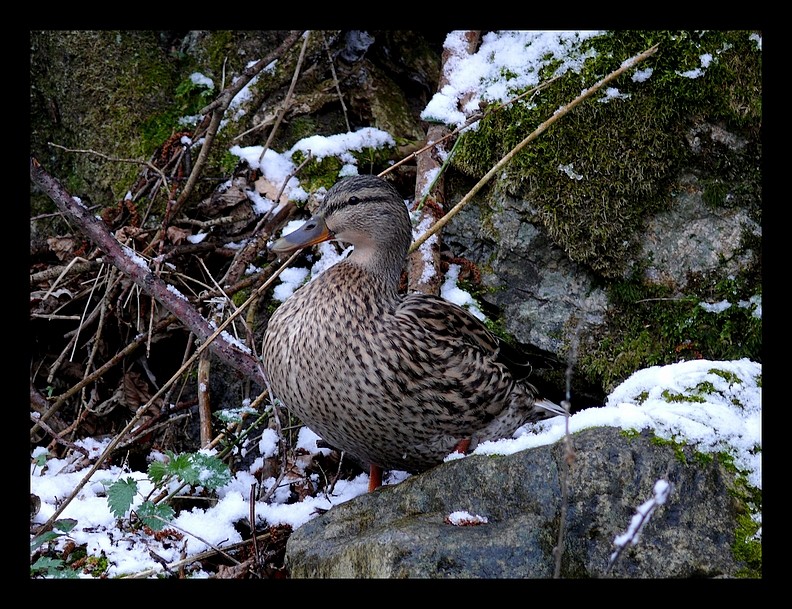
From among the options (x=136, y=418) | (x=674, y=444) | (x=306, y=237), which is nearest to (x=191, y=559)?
(x=136, y=418)

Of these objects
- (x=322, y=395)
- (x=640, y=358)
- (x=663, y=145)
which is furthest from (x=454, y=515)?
(x=663, y=145)

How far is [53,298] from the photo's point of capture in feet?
15.7

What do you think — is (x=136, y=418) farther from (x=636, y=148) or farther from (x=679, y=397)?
(x=636, y=148)

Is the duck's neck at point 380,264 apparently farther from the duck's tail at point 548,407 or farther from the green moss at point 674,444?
the green moss at point 674,444

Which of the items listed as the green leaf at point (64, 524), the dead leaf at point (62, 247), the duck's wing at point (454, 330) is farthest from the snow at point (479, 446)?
the dead leaf at point (62, 247)

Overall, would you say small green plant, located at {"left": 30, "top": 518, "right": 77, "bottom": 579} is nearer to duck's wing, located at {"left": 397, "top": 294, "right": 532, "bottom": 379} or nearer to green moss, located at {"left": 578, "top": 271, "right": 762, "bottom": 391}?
duck's wing, located at {"left": 397, "top": 294, "right": 532, "bottom": 379}

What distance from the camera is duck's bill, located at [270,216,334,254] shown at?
3707mm

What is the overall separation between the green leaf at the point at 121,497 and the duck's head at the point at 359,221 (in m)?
1.22

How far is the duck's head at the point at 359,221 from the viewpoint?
374 centimetres

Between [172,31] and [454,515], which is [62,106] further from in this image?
[454,515]

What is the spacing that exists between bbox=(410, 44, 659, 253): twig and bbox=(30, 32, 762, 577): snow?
9 cm

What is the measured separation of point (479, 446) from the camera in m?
3.12

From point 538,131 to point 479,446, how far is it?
2.04 meters

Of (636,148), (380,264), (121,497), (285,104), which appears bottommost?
(121,497)
